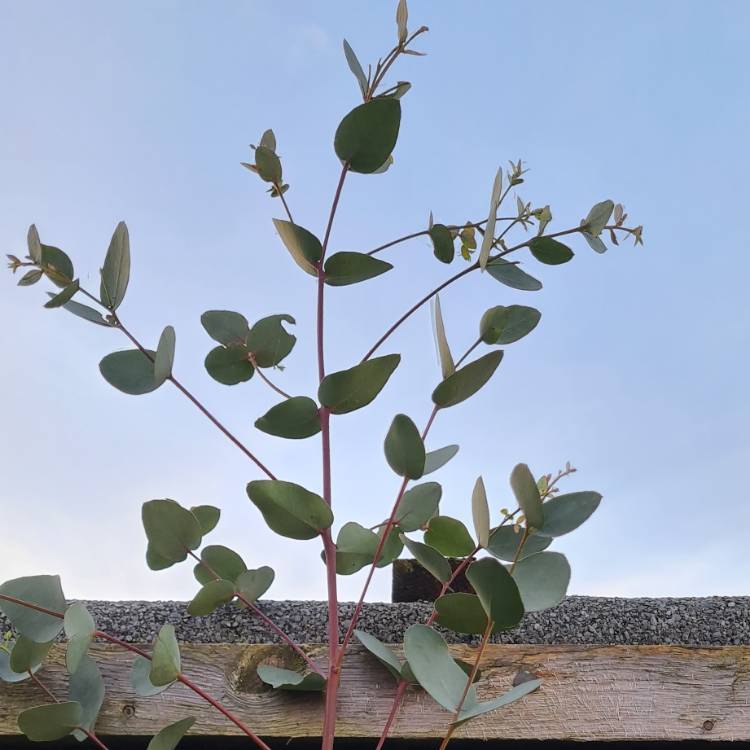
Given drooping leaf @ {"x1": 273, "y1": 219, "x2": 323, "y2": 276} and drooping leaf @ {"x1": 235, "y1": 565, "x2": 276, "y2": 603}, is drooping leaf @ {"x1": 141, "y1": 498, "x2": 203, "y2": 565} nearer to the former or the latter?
drooping leaf @ {"x1": 235, "y1": 565, "x2": 276, "y2": 603}

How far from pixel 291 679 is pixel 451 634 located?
8.8 inches

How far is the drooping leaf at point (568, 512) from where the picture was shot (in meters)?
0.65

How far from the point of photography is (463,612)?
0.69m

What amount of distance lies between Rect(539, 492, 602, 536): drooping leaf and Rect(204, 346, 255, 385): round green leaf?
328 mm

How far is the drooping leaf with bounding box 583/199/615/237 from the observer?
92cm

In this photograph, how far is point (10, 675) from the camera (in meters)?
0.86

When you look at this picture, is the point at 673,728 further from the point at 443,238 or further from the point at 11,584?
the point at 11,584

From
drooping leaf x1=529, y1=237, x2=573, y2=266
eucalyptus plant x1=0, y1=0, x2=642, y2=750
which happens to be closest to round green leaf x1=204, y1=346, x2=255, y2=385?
eucalyptus plant x1=0, y1=0, x2=642, y2=750

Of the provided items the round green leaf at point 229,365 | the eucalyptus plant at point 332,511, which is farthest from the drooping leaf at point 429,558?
the round green leaf at point 229,365

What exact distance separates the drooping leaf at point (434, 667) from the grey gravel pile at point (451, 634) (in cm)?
31

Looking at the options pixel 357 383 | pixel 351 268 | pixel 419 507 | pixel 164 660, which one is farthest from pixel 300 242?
pixel 164 660

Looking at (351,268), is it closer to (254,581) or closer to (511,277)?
(511,277)

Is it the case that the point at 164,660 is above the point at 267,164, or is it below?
below

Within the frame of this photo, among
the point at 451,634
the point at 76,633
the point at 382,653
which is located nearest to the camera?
the point at 76,633
